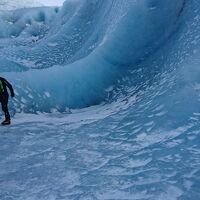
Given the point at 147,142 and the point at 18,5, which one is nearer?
the point at 147,142

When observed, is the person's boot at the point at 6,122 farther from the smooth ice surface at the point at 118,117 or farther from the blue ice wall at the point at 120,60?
the blue ice wall at the point at 120,60

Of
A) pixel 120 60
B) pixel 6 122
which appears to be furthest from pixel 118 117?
pixel 120 60

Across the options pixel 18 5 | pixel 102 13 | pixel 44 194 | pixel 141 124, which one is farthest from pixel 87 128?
pixel 18 5

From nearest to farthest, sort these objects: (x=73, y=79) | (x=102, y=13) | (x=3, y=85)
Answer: (x=3, y=85), (x=73, y=79), (x=102, y=13)

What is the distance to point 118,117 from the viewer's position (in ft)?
21.2

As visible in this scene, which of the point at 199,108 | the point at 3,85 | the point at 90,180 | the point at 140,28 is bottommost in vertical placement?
the point at 90,180

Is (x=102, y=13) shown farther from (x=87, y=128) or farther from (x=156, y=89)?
(x=87, y=128)

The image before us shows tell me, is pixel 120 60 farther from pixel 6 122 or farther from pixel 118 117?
pixel 6 122

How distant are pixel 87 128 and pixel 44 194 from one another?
2.65 metres

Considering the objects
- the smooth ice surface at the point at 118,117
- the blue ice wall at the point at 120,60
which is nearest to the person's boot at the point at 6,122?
the smooth ice surface at the point at 118,117

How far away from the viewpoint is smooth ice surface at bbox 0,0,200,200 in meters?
3.74

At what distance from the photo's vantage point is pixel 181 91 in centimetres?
591

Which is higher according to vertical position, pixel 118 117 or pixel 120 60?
pixel 120 60

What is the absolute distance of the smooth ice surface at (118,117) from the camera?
12.3ft
